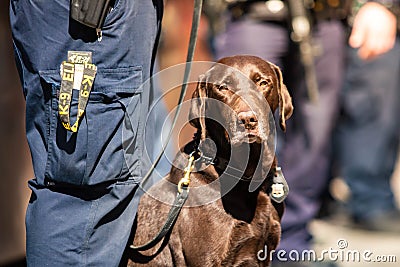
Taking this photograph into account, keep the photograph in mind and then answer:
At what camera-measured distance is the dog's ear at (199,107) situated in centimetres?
303

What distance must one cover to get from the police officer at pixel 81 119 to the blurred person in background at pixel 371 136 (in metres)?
2.93

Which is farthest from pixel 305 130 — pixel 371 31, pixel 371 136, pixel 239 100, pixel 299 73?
pixel 239 100

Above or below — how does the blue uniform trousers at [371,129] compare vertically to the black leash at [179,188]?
above

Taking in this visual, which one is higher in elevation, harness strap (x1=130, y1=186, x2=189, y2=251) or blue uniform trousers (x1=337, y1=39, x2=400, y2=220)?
blue uniform trousers (x1=337, y1=39, x2=400, y2=220)

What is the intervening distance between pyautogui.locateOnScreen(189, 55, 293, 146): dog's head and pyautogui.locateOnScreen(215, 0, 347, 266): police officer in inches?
42.8

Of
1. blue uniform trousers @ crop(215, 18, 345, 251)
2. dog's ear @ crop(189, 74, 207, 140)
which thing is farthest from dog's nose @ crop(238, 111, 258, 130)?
blue uniform trousers @ crop(215, 18, 345, 251)

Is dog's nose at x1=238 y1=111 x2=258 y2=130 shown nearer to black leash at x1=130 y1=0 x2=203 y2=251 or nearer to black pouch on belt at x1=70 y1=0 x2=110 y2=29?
black leash at x1=130 y1=0 x2=203 y2=251

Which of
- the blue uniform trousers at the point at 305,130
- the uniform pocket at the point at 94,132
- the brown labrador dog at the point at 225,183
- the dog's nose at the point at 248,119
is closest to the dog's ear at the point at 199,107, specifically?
the brown labrador dog at the point at 225,183

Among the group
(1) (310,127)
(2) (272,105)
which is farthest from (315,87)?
(2) (272,105)

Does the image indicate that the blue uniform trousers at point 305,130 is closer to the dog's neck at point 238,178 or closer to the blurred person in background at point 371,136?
the blurred person in background at point 371,136

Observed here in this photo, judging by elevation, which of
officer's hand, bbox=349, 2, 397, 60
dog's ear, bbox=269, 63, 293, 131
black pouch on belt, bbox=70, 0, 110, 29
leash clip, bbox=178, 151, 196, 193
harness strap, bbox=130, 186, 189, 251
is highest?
officer's hand, bbox=349, 2, 397, 60

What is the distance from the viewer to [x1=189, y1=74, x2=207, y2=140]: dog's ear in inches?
119

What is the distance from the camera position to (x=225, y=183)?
3021 mm

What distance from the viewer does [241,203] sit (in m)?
3.03
